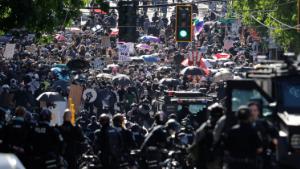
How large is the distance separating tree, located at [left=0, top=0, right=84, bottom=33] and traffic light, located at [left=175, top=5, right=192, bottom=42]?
8.59 m

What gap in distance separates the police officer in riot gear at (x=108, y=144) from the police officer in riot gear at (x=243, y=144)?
5249mm

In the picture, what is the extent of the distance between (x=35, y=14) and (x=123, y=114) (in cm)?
1045

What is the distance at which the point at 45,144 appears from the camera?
2359cm

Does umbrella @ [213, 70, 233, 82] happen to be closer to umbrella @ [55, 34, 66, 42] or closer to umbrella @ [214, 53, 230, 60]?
umbrella @ [214, 53, 230, 60]

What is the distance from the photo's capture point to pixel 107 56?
2530 inches

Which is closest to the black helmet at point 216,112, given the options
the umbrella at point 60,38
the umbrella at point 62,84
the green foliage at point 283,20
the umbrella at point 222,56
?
the umbrella at point 62,84

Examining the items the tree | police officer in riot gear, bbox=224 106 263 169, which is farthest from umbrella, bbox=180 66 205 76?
police officer in riot gear, bbox=224 106 263 169

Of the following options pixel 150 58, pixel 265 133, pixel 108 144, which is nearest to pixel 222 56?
pixel 150 58

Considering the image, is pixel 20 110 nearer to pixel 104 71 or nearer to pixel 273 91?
pixel 273 91

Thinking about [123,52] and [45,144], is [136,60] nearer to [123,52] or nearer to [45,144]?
[123,52]

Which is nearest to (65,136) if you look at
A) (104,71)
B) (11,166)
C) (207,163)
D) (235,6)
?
(207,163)

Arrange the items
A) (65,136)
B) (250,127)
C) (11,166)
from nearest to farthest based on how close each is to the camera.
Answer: (11,166), (250,127), (65,136)

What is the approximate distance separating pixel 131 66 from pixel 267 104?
120 feet

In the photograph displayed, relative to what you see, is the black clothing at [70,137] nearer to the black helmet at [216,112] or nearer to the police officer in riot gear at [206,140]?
the police officer in riot gear at [206,140]
